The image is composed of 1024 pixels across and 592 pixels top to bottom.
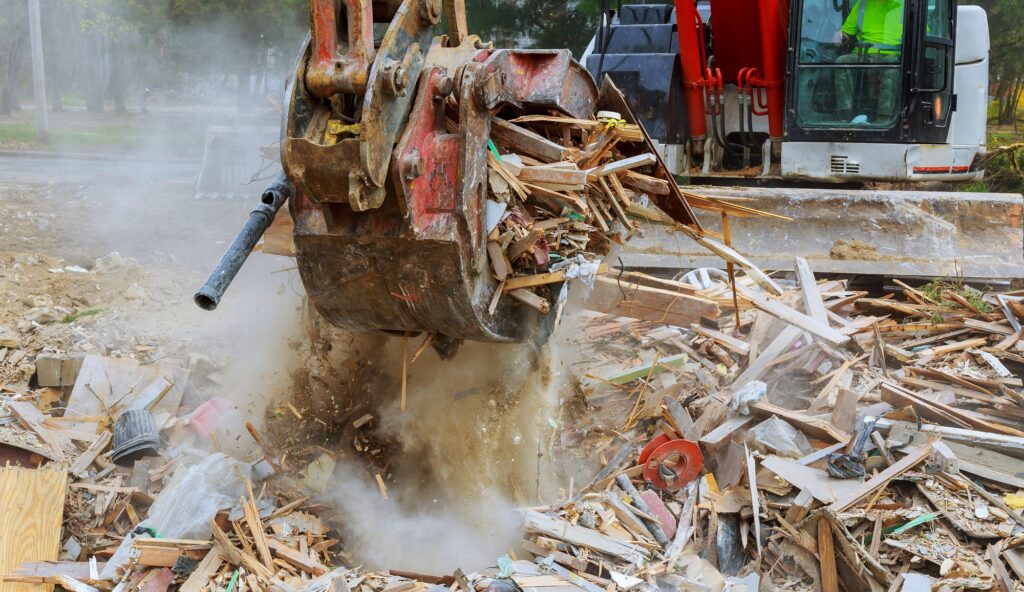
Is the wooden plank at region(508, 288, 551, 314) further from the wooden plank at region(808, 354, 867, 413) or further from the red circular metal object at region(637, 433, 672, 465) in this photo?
the wooden plank at region(808, 354, 867, 413)

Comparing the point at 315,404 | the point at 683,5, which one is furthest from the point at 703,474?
the point at 683,5

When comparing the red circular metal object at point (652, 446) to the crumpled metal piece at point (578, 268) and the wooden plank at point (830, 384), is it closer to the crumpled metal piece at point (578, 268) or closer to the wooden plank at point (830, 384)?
the wooden plank at point (830, 384)

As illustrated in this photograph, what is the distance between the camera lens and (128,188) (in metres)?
11.9

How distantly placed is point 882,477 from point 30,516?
13.5 feet

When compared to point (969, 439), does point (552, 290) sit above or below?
above

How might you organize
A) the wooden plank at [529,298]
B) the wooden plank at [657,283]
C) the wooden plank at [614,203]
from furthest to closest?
1. the wooden plank at [657,283]
2. the wooden plank at [614,203]
3. the wooden plank at [529,298]

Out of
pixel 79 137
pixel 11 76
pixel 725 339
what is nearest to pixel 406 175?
pixel 725 339

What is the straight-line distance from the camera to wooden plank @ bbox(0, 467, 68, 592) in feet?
14.0

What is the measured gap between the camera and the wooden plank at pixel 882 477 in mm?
4445

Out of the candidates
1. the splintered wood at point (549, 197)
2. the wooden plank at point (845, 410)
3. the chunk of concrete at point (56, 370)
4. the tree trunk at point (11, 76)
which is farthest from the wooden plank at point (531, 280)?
the tree trunk at point (11, 76)

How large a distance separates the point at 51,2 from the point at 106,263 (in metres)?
19.2

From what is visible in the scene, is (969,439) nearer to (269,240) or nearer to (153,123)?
(269,240)

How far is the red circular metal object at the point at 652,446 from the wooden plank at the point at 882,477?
0.99 m

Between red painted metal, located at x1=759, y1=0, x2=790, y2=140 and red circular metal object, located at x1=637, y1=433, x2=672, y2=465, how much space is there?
3.76m
